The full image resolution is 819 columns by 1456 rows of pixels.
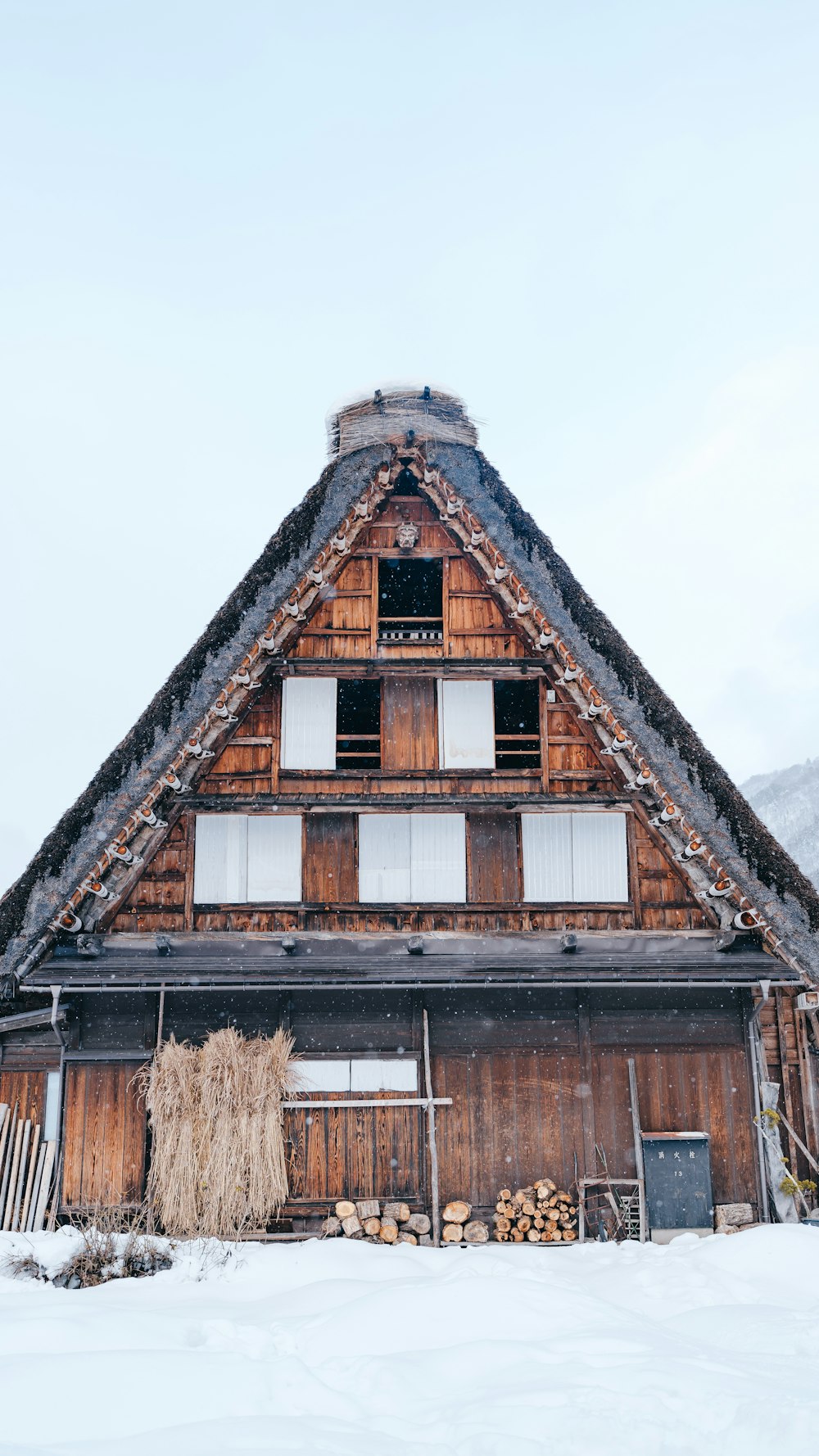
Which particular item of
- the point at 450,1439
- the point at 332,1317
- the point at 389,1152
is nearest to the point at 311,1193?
the point at 389,1152

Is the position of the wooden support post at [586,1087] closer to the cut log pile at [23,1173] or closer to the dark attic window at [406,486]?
the cut log pile at [23,1173]

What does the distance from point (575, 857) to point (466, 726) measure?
1997mm

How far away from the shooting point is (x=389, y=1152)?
9883 mm

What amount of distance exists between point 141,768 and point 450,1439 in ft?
22.2

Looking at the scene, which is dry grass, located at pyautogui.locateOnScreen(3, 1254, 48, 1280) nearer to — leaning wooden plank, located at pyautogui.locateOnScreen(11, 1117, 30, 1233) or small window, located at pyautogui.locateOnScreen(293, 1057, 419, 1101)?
leaning wooden plank, located at pyautogui.locateOnScreen(11, 1117, 30, 1233)

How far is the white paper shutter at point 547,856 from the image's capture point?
10406 millimetres

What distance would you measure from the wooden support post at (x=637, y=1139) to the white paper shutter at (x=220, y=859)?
4801 mm

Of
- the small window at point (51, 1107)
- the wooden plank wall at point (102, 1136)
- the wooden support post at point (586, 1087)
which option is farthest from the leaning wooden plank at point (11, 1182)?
the wooden support post at point (586, 1087)

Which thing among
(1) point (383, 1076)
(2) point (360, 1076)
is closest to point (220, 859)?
(2) point (360, 1076)

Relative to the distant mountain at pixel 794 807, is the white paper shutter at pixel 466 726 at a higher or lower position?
lower

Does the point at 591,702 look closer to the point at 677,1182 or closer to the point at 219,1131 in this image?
the point at 677,1182

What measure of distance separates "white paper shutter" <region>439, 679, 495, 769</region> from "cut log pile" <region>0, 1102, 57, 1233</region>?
6.28 m

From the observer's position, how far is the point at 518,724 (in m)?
12.6

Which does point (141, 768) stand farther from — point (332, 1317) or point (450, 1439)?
point (450, 1439)
